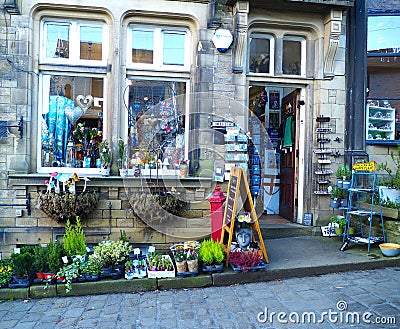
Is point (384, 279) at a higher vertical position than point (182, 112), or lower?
lower

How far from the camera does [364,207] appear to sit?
6414 mm

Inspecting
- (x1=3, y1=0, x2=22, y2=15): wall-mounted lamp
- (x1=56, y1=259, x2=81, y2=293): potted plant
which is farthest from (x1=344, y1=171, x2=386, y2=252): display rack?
(x1=3, y1=0, x2=22, y2=15): wall-mounted lamp

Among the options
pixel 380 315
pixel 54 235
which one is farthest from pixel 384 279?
pixel 54 235

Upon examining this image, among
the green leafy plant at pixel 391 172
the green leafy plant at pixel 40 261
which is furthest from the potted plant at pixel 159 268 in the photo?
the green leafy plant at pixel 391 172

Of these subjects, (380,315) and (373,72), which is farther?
(373,72)

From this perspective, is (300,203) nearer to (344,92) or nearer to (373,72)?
(344,92)

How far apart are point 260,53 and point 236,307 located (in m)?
4.37

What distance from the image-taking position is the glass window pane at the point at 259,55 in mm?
6805

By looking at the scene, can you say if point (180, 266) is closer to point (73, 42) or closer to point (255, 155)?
point (255, 155)

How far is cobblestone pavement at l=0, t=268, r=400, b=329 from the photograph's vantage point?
386 centimetres

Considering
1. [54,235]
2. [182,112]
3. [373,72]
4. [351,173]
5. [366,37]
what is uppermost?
[366,37]

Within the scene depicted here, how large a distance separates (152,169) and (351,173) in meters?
3.16

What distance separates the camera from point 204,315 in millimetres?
4055

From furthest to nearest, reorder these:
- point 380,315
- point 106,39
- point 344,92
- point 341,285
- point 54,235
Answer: point 344,92 → point 106,39 → point 54,235 → point 341,285 → point 380,315
